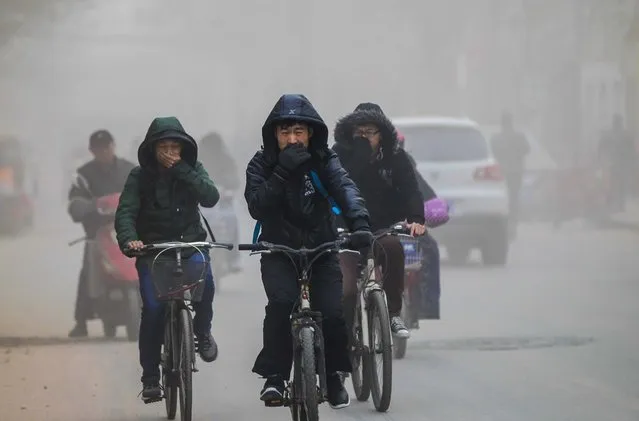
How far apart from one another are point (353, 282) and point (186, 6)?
91.5 ft

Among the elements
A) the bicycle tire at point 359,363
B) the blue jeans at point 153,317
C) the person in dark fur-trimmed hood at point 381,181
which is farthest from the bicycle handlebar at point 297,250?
the person in dark fur-trimmed hood at point 381,181

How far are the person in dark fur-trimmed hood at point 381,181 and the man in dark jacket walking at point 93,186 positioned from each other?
11.1 feet

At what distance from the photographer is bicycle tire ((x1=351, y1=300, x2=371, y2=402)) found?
948cm

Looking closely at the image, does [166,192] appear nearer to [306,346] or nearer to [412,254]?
[306,346]

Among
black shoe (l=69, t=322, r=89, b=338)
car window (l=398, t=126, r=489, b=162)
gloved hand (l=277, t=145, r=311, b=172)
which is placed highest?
gloved hand (l=277, t=145, r=311, b=172)

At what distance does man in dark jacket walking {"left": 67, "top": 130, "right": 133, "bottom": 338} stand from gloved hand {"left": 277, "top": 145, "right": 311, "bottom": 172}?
5.81 metres

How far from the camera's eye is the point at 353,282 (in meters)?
10.2

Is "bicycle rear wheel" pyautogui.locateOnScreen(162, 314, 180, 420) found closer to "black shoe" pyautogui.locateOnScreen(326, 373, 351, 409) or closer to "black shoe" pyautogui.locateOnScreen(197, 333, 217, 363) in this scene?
"black shoe" pyautogui.locateOnScreen(197, 333, 217, 363)

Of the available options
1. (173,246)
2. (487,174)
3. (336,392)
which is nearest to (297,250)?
(336,392)

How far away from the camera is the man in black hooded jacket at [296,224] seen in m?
7.74

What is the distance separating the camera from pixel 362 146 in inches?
406

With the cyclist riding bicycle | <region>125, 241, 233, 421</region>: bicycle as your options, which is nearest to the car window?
the cyclist riding bicycle

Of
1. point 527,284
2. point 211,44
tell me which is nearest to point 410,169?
point 527,284

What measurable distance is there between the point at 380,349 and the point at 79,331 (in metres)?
5.18
